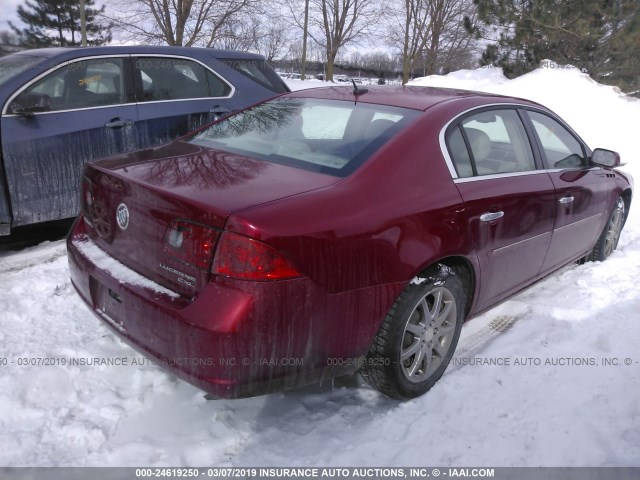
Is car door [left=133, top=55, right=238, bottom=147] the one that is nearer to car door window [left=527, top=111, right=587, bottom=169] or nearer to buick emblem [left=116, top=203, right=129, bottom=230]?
buick emblem [left=116, top=203, right=129, bottom=230]

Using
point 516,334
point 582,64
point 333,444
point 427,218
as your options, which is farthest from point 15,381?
point 582,64

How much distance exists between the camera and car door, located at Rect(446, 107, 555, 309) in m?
2.88

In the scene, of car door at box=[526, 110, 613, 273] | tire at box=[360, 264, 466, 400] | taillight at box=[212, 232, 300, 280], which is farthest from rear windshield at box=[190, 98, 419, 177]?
car door at box=[526, 110, 613, 273]

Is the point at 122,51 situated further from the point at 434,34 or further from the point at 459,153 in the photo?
the point at 434,34

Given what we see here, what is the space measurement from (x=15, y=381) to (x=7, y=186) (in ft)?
6.28

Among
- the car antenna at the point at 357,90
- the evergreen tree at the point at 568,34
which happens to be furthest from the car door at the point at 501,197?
the evergreen tree at the point at 568,34

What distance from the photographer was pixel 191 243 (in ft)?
7.11

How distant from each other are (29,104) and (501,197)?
11.2 ft

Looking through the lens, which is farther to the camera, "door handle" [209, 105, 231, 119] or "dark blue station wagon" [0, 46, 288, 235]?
"door handle" [209, 105, 231, 119]

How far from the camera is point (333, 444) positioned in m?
2.45

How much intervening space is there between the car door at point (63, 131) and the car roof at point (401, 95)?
1898 millimetres

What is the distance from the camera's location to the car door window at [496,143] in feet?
9.87

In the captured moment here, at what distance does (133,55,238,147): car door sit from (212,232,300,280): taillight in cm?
317

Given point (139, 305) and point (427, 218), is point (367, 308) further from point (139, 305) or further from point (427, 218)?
point (139, 305)
